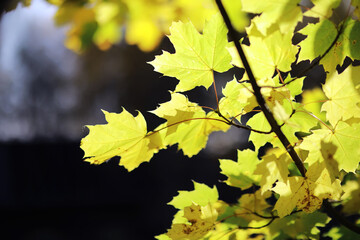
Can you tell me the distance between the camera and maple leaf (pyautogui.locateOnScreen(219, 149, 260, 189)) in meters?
0.75

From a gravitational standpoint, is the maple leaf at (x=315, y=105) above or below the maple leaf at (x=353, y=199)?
above

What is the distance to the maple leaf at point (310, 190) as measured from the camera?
0.55m

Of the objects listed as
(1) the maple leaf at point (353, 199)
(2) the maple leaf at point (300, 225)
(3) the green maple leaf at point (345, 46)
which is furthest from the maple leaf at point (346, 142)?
(1) the maple leaf at point (353, 199)

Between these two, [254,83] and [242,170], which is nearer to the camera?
[254,83]

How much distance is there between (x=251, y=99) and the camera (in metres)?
0.54

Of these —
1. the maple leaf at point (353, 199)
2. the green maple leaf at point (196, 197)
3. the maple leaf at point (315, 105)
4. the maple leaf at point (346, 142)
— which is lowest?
the maple leaf at point (353, 199)

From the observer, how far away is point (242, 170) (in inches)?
29.7

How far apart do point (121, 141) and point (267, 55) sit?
0.99ft

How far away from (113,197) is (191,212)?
4915 millimetres

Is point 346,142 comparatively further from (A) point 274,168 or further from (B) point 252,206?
(B) point 252,206

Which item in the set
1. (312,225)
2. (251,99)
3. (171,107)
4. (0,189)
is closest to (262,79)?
(251,99)

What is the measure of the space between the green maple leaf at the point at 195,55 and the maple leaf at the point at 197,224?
9.2 inches

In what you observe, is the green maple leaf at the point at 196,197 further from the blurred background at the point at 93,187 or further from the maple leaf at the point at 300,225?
the blurred background at the point at 93,187

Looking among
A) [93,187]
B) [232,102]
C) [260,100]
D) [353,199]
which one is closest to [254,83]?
[260,100]
